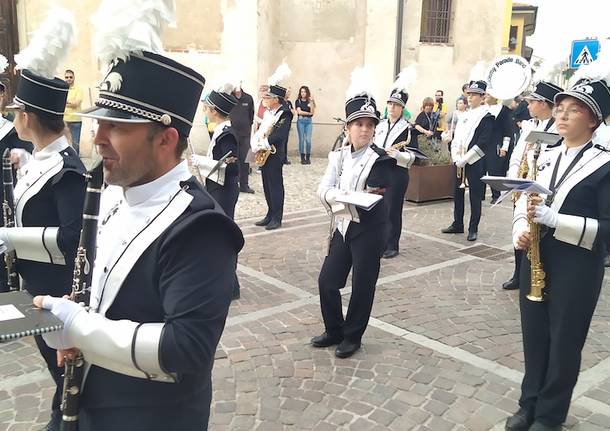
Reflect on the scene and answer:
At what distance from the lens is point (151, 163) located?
205 centimetres

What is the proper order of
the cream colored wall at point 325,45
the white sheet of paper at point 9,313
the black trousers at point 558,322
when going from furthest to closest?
1. the cream colored wall at point 325,45
2. the black trousers at point 558,322
3. the white sheet of paper at point 9,313

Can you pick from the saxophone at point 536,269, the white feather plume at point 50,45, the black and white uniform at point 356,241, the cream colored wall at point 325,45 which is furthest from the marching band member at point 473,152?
the cream colored wall at point 325,45

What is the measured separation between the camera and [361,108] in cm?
511

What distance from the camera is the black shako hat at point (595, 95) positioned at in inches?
146

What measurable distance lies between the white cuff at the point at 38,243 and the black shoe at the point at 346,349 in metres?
2.53

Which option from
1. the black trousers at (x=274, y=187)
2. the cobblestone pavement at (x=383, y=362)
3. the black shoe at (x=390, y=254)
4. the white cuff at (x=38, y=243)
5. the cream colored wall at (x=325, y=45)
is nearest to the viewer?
the white cuff at (x=38, y=243)

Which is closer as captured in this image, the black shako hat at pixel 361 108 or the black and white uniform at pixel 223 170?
the black shako hat at pixel 361 108

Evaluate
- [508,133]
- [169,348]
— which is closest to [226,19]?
[508,133]

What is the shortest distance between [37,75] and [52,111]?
0.23 meters

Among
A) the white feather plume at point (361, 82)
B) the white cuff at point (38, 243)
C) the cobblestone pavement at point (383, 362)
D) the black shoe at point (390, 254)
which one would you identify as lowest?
the cobblestone pavement at point (383, 362)

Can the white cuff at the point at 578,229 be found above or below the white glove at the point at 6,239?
above

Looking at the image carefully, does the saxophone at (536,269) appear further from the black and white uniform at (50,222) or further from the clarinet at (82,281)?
the black and white uniform at (50,222)

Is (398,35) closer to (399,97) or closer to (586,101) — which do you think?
(399,97)

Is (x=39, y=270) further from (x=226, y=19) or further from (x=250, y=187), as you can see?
(x=226, y=19)
